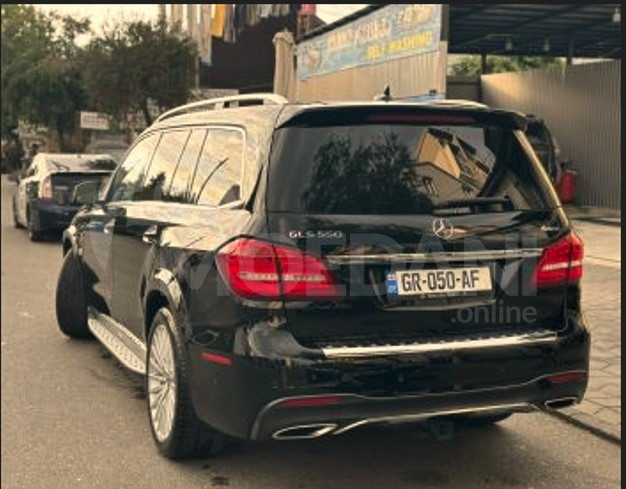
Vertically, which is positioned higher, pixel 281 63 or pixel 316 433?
pixel 281 63

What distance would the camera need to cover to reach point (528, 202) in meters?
3.95

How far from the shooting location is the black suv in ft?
11.5

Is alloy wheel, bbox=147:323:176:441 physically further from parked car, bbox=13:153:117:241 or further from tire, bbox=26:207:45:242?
tire, bbox=26:207:45:242

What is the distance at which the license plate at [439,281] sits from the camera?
3559mm

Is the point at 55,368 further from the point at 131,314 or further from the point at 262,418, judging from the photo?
the point at 262,418

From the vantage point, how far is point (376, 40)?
18.1 m

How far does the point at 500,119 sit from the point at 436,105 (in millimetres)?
340

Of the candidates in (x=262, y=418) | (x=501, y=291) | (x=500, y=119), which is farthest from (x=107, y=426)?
(x=500, y=119)

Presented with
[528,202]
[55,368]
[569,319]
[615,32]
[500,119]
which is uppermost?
[615,32]

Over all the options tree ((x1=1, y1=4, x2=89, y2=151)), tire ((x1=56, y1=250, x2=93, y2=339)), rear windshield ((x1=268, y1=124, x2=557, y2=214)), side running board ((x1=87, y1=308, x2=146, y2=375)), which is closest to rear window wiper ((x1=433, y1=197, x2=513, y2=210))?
rear windshield ((x1=268, y1=124, x2=557, y2=214))

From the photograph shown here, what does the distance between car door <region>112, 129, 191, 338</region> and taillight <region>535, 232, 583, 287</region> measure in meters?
1.88

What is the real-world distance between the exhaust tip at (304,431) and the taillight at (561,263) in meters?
1.15

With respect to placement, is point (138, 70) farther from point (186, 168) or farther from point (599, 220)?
point (186, 168)

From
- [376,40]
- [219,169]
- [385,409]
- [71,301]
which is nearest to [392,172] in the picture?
[219,169]
